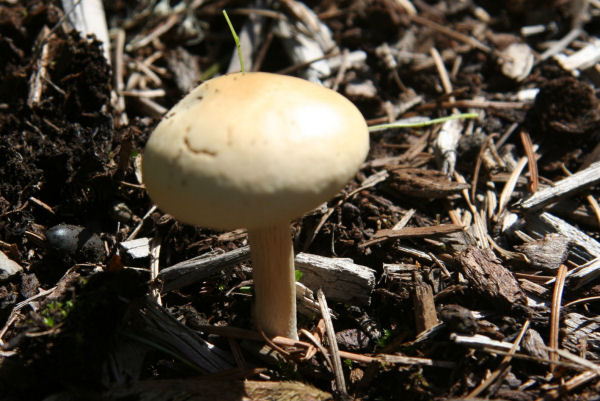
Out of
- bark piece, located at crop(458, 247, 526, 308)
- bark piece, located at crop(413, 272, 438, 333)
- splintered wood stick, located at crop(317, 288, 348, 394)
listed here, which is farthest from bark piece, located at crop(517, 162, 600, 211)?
splintered wood stick, located at crop(317, 288, 348, 394)

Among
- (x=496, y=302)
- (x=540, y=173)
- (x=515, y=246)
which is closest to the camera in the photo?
(x=496, y=302)

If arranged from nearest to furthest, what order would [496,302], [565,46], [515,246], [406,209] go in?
[496,302]
[515,246]
[406,209]
[565,46]

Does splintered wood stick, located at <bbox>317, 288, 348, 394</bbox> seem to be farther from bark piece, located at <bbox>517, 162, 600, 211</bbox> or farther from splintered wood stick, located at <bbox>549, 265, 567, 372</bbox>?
bark piece, located at <bbox>517, 162, 600, 211</bbox>

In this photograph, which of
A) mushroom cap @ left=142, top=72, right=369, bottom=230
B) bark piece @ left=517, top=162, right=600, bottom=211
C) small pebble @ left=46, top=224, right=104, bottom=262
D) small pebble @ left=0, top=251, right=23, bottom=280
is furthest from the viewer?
bark piece @ left=517, top=162, right=600, bottom=211

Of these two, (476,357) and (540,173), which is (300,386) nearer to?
(476,357)

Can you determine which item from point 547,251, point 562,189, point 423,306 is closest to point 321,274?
point 423,306

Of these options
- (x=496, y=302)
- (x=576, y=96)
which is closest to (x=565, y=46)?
(x=576, y=96)

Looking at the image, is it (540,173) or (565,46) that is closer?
(540,173)

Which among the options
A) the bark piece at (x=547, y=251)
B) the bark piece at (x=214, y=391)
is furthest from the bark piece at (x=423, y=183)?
the bark piece at (x=214, y=391)
